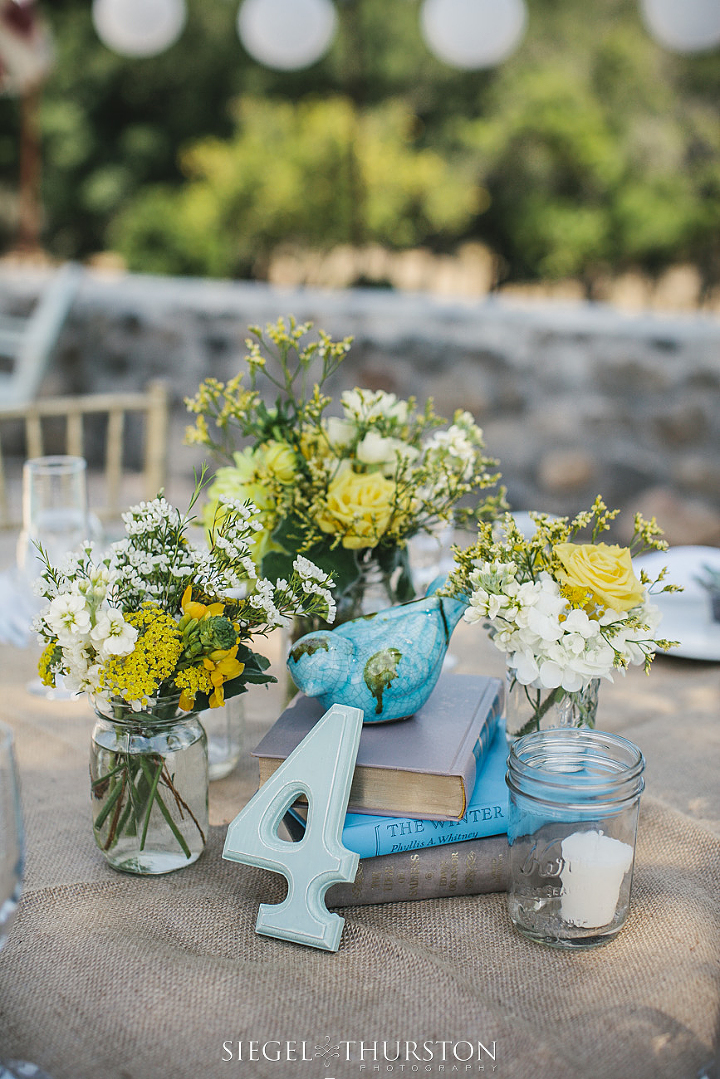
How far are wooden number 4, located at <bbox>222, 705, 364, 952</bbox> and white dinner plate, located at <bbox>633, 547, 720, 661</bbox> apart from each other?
23.4 inches

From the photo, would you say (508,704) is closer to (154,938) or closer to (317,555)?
(317,555)

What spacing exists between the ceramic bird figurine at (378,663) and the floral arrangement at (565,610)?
0.06 meters

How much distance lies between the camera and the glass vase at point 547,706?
80 cm

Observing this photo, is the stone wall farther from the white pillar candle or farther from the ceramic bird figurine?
the white pillar candle

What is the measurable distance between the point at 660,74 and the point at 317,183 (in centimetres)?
399

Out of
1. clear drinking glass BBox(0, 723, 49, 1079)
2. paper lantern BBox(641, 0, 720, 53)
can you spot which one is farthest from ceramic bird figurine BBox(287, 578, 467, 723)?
paper lantern BBox(641, 0, 720, 53)

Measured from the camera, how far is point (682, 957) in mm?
664

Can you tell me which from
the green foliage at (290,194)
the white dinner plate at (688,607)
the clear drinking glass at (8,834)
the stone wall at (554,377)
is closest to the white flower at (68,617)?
the clear drinking glass at (8,834)

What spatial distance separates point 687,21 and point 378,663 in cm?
318

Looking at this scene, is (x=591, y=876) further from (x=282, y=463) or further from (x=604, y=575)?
(x=282, y=463)

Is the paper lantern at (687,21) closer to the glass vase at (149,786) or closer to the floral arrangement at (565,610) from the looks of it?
the floral arrangement at (565,610)

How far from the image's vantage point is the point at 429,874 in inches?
28.4

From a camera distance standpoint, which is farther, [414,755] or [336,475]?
[336,475]

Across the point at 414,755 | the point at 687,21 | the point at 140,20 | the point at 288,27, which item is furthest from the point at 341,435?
the point at 140,20
